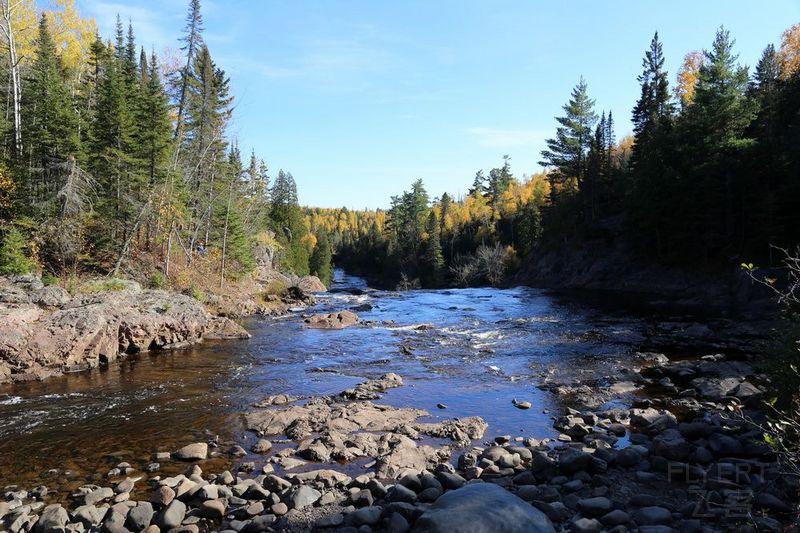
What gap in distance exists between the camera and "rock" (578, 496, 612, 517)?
21.4 ft

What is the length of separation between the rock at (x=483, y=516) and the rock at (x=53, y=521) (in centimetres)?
508

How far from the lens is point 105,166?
26766mm

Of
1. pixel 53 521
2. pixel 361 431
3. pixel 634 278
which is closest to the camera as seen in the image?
pixel 53 521

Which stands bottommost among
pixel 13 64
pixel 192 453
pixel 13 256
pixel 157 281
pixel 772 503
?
pixel 192 453

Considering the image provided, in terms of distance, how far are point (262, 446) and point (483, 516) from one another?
19.2 ft

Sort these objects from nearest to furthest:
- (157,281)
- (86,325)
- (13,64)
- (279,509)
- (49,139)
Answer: (279,509)
(86,325)
(13,64)
(49,139)
(157,281)

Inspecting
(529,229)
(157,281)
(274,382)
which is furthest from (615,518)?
(529,229)

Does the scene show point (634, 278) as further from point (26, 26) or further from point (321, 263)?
point (321, 263)

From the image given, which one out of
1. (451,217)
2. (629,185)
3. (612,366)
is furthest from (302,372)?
(451,217)

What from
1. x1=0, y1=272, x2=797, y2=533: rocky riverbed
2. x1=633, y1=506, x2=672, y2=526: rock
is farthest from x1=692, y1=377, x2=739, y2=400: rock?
x1=633, y1=506, x2=672, y2=526: rock

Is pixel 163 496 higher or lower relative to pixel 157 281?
lower

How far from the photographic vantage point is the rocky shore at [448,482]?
20.4ft

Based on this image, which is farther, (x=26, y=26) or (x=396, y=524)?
(x=26, y=26)

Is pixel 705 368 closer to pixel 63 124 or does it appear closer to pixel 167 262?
pixel 167 262
